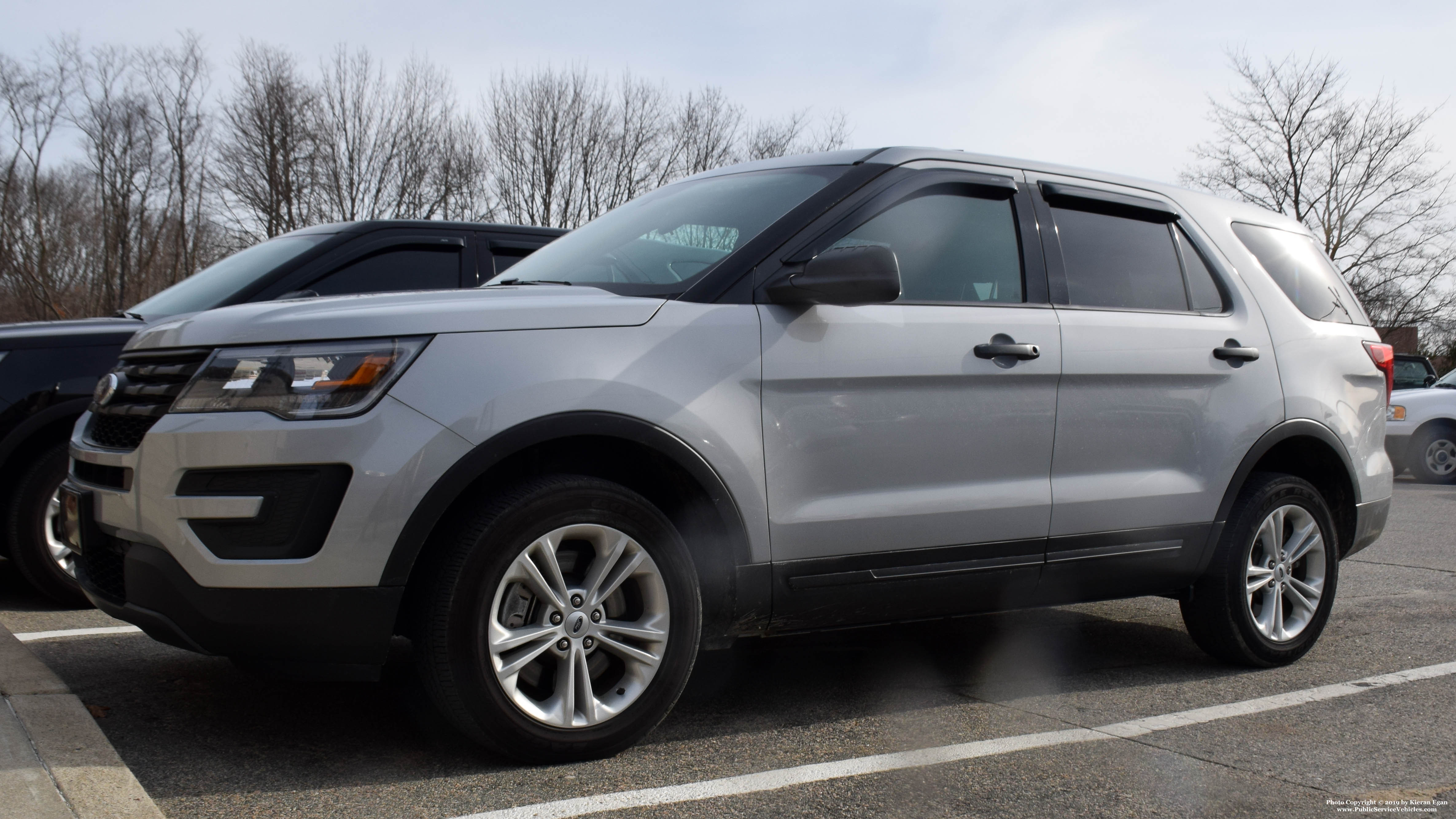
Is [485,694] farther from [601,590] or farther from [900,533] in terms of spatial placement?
[900,533]

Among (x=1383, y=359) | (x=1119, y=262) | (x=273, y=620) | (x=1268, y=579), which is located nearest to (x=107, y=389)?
(x=273, y=620)

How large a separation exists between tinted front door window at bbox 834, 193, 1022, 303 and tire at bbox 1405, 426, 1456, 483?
12.7m

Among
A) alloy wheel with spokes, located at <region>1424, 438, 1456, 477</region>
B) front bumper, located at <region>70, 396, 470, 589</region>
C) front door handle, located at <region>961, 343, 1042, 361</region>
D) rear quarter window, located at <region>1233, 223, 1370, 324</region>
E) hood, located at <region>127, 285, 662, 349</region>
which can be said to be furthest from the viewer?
alloy wheel with spokes, located at <region>1424, 438, 1456, 477</region>

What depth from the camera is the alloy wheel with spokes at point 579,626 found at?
3.08 meters

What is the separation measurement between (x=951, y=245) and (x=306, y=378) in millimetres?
2122

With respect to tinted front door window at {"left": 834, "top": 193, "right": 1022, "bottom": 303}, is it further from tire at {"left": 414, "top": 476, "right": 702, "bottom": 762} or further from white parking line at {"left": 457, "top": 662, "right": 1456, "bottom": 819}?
white parking line at {"left": 457, "top": 662, "right": 1456, "bottom": 819}

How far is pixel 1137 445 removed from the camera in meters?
4.14

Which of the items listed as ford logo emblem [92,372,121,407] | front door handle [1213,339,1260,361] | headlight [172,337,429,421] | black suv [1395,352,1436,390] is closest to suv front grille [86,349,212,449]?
ford logo emblem [92,372,121,407]

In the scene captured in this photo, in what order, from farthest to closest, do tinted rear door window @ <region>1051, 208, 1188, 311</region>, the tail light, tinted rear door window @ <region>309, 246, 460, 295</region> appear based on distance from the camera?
1. tinted rear door window @ <region>309, 246, 460, 295</region>
2. the tail light
3. tinted rear door window @ <region>1051, 208, 1188, 311</region>

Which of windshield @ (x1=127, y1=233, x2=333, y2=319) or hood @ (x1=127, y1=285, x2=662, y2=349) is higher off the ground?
windshield @ (x1=127, y1=233, x2=333, y2=319)

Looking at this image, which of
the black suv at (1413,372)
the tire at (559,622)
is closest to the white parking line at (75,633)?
the tire at (559,622)

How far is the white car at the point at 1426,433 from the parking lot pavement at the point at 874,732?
10.4 m

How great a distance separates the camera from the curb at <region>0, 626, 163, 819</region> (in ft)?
8.62

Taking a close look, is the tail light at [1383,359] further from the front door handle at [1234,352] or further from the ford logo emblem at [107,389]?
the ford logo emblem at [107,389]
